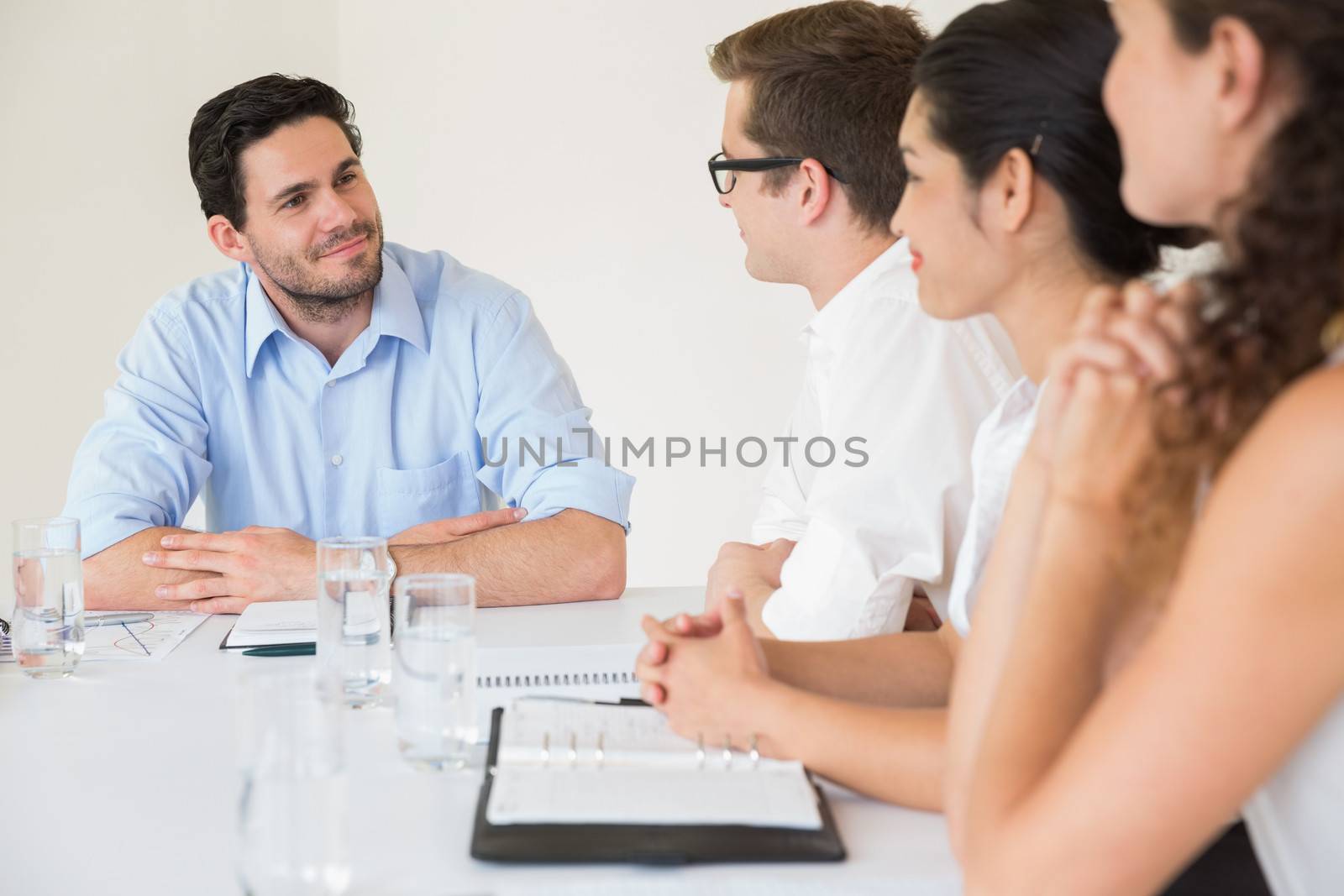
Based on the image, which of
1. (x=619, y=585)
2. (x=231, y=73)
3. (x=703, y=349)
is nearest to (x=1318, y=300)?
(x=619, y=585)

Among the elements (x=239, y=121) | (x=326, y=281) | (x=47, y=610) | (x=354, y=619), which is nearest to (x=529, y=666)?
(x=354, y=619)

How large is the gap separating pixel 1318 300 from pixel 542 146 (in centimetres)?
410

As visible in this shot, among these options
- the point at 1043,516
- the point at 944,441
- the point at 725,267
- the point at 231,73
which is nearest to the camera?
the point at 1043,516

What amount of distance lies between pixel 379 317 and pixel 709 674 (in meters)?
1.54

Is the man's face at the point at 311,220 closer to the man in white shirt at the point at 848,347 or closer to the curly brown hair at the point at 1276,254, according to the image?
the man in white shirt at the point at 848,347

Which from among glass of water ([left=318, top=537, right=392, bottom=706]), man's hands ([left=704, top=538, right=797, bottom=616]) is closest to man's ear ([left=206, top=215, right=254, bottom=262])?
man's hands ([left=704, top=538, right=797, bottom=616])

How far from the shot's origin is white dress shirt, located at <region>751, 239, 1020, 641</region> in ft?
5.67

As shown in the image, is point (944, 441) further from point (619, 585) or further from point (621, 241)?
A: point (621, 241)

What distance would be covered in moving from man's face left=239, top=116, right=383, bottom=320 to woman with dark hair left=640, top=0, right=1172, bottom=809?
139cm

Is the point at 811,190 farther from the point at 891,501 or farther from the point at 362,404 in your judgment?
the point at 362,404

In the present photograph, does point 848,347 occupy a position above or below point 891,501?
above

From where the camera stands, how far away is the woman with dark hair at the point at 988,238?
135 cm

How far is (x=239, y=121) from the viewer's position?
258 cm

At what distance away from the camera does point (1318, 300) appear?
0.92m
